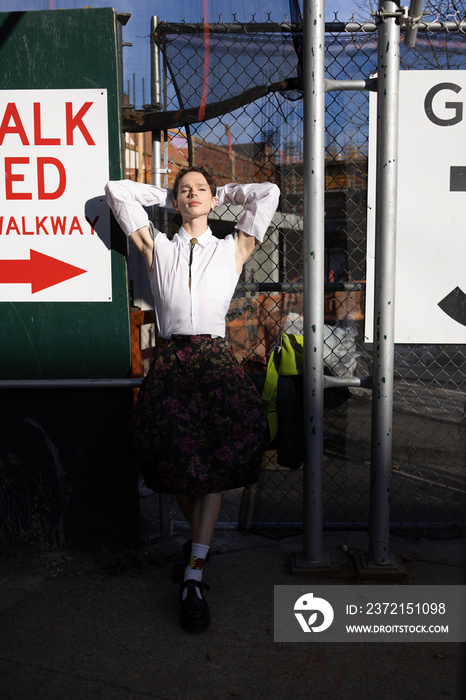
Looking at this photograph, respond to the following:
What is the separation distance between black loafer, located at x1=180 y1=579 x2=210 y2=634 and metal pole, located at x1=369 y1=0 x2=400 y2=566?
93 cm

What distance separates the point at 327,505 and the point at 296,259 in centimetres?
187

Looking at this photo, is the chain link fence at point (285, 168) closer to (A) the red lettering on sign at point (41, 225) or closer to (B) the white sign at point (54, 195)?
(B) the white sign at point (54, 195)

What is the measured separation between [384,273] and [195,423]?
3.81ft

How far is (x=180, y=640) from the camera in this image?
277cm

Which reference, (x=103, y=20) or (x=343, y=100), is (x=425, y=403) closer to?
(x=343, y=100)

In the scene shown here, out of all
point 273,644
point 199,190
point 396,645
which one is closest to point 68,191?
point 199,190

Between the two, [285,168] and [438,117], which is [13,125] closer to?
Answer: [285,168]

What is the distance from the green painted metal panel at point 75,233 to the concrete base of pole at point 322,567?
1352 mm

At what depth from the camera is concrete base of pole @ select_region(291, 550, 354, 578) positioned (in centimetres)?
323

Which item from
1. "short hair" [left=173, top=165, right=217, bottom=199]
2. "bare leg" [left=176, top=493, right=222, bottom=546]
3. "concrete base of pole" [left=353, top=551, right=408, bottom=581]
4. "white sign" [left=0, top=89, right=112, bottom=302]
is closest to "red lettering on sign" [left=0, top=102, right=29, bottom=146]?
"white sign" [left=0, top=89, right=112, bottom=302]

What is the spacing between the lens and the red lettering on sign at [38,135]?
331 centimetres

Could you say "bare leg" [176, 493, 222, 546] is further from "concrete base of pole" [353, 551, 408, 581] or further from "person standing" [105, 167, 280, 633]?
"concrete base of pole" [353, 551, 408, 581]

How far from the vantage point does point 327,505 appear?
161 inches

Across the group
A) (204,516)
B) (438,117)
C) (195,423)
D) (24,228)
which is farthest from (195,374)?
(438,117)
